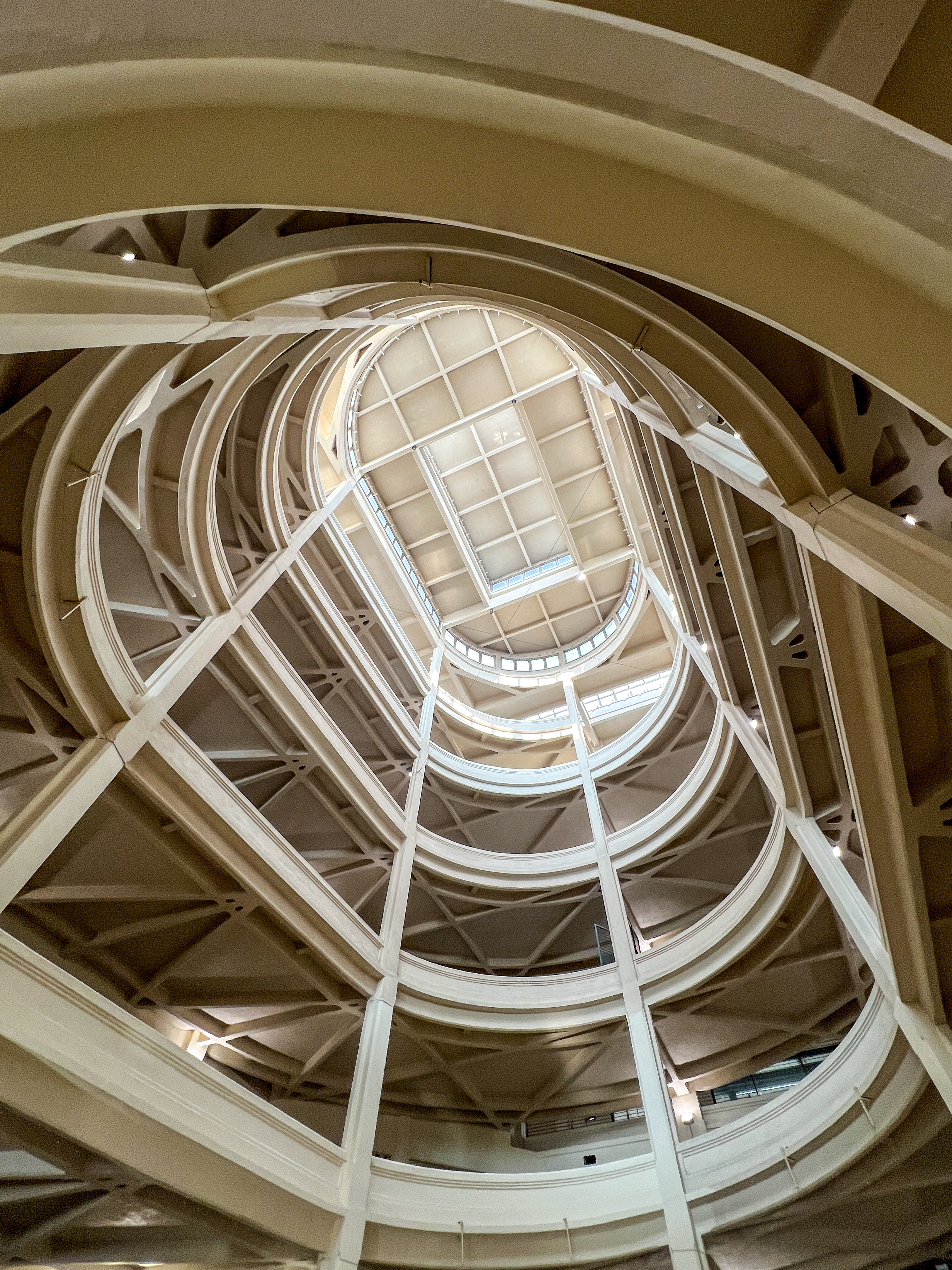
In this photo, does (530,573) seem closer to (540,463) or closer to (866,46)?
(540,463)

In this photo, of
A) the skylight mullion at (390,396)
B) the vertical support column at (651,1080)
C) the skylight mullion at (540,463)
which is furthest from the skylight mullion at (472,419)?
the vertical support column at (651,1080)

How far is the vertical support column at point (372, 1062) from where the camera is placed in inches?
353

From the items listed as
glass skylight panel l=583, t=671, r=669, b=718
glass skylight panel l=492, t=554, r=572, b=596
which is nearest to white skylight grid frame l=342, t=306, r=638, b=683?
glass skylight panel l=492, t=554, r=572, b=596

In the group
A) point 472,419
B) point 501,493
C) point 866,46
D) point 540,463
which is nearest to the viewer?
point 866,46

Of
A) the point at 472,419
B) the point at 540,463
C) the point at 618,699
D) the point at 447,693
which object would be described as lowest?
the point at 618,699

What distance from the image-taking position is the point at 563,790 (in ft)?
65.1

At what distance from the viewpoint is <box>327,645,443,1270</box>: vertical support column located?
898cm

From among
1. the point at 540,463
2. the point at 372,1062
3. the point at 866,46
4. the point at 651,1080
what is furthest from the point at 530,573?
the point at 866,46

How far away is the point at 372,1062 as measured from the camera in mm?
11078

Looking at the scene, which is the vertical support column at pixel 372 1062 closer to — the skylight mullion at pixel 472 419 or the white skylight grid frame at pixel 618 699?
the white skylight grid frame at pixel 618 699

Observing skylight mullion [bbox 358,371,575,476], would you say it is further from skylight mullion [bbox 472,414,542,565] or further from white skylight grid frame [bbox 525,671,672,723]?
white skylight grid frame [bbox 525,671,672,723]

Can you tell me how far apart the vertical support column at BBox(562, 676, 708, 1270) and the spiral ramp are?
0.23 ft

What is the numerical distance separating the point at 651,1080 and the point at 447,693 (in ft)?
51.1

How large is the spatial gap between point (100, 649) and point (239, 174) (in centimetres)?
838
